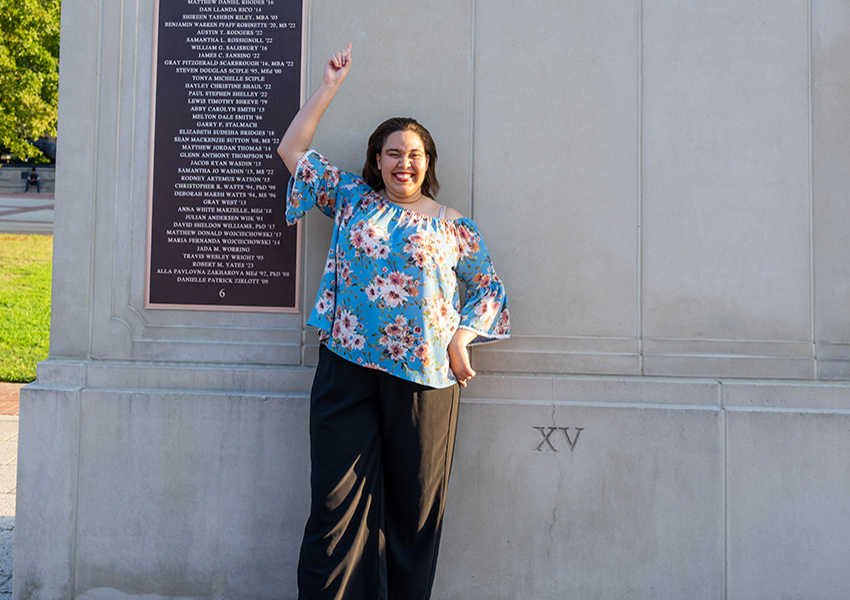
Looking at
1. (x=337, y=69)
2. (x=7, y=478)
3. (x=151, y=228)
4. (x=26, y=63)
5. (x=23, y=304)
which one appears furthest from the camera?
(x=26, y=63)

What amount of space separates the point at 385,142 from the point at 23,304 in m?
10.7

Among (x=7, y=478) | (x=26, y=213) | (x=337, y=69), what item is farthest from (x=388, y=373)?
(x=26, y=213)

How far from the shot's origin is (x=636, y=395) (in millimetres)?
3740

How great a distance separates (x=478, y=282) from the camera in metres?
3.30

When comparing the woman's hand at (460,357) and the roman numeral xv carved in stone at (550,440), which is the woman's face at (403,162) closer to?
the woman's hand at (460,357)

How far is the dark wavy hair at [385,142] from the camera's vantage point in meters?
3.28

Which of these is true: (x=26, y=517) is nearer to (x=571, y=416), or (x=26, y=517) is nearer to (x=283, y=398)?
(x=283, y=398)

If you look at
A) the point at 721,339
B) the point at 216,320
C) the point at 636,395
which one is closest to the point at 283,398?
the point at 216,320

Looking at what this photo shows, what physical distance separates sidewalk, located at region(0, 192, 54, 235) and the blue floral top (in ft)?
61.4

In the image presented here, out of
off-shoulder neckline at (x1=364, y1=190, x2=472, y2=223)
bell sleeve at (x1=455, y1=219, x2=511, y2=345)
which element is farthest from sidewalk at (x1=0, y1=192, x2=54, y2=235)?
bell sleeve at (x1=455, y1=219, x2=511, y2=345)

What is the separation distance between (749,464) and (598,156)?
1.85m

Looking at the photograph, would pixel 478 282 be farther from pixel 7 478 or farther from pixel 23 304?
pixel 23 304

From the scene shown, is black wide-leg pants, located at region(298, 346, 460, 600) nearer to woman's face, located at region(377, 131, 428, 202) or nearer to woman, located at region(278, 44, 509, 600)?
woman, located at region(278, 44, 509, 600)

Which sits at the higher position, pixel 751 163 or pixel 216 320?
pixel 751 163
